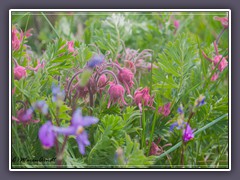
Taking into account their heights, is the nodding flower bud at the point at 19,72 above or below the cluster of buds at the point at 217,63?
below

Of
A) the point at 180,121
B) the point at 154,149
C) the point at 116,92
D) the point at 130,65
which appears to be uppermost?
the point at 130,65

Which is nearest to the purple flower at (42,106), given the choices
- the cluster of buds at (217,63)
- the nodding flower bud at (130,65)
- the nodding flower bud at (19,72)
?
the nodding flower bud at (19,72)

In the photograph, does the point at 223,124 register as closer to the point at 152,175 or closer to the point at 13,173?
the point at 152,175

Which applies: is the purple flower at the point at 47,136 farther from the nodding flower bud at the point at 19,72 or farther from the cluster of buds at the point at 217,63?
the cluster of buds at the point at 217,63

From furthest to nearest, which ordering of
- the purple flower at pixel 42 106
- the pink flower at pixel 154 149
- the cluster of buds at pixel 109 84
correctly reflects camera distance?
1. the pink flower at pixel 154 149
2. the cluster of buds at pixel 109 84
3. the purple flower at pixel 42 106

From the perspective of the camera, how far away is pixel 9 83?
2057mm

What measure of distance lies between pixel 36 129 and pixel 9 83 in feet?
0.77

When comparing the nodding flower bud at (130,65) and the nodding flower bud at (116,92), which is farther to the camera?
the nodding flower bud at (130,65)

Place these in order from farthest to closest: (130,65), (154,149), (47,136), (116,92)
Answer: (130,65), (154,149), (116,92), (47,136)

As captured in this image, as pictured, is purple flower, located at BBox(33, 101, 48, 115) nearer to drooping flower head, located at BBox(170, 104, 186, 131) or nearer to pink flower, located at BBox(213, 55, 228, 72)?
drooping flower head, located at BBox(170, 104, 186, 131)

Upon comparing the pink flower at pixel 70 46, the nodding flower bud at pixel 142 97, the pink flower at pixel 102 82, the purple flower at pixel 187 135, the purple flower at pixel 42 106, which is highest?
the pink flower at pixel 70 46

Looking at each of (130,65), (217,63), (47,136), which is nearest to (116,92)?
(130,65)

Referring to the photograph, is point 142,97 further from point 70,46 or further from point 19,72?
point 19,72
